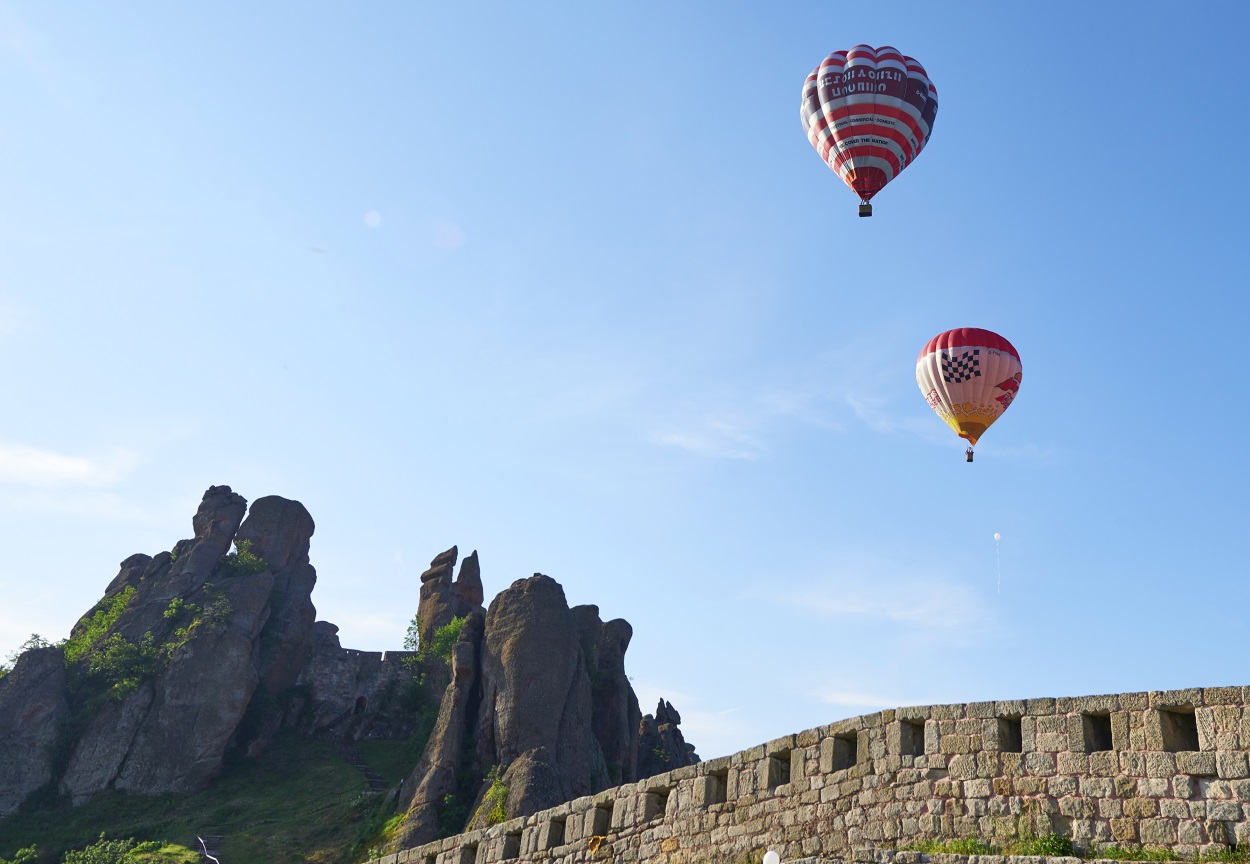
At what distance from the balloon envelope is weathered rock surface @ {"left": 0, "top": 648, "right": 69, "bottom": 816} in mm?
35561

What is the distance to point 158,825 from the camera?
40.0m

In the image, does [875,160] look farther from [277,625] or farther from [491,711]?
[277,625]

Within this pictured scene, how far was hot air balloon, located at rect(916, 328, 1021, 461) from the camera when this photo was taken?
25.7 metres

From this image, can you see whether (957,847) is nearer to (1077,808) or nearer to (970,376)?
(1077,808)

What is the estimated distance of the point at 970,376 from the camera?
25797 mm

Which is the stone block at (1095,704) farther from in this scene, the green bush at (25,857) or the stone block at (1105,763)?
the green bush at (25,857)

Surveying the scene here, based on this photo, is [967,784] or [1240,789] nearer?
[1240,789]

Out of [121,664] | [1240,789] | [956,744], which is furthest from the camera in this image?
[121,664]

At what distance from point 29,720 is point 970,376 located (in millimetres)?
37785

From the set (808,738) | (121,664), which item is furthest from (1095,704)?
(121,664)

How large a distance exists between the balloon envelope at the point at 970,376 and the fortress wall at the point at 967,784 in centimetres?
1468

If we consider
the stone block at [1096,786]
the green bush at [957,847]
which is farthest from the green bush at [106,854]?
the stone block at [1096,786]

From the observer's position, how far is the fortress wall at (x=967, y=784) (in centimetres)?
951

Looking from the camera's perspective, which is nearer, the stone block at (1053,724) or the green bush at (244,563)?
the stone block at (1053,724)
